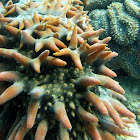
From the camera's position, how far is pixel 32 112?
1.37m

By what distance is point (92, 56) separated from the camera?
161 centimetres

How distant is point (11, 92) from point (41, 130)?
0.46 meters

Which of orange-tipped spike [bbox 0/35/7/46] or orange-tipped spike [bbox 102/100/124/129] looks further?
orange-tipped spike [bbox 0/35/7/46]

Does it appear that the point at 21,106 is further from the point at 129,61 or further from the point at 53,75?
the point at 129,61

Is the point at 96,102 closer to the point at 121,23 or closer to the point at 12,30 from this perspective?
the point at 12,30

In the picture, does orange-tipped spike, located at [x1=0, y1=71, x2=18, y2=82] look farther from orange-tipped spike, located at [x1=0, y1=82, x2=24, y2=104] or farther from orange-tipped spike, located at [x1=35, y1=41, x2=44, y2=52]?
orange-tipped spike, located at [x1=35, y1=41, x2=44, y2=52]

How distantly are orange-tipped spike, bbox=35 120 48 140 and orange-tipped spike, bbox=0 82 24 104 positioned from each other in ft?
1.24

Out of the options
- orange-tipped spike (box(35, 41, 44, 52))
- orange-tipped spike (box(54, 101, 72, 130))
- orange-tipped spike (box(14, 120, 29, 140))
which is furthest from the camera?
orange-tipped spike (box(35, 41, 44, 52))

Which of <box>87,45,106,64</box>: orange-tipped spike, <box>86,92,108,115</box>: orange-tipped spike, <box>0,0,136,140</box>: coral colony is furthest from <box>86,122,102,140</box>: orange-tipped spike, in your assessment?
<box>87,45,106,64</box>: orange-tipped spike

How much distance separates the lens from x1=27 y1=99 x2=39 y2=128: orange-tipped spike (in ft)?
4.33

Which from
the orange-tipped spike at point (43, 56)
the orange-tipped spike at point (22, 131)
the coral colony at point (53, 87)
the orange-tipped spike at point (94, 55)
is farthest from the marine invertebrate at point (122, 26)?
the orange-tipped spike at point (22, 131)

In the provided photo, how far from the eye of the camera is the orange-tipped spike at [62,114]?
51.6 inches

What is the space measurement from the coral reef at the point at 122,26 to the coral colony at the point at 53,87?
1055mm

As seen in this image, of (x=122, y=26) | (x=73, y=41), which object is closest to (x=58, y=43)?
(x=73, y=41)
